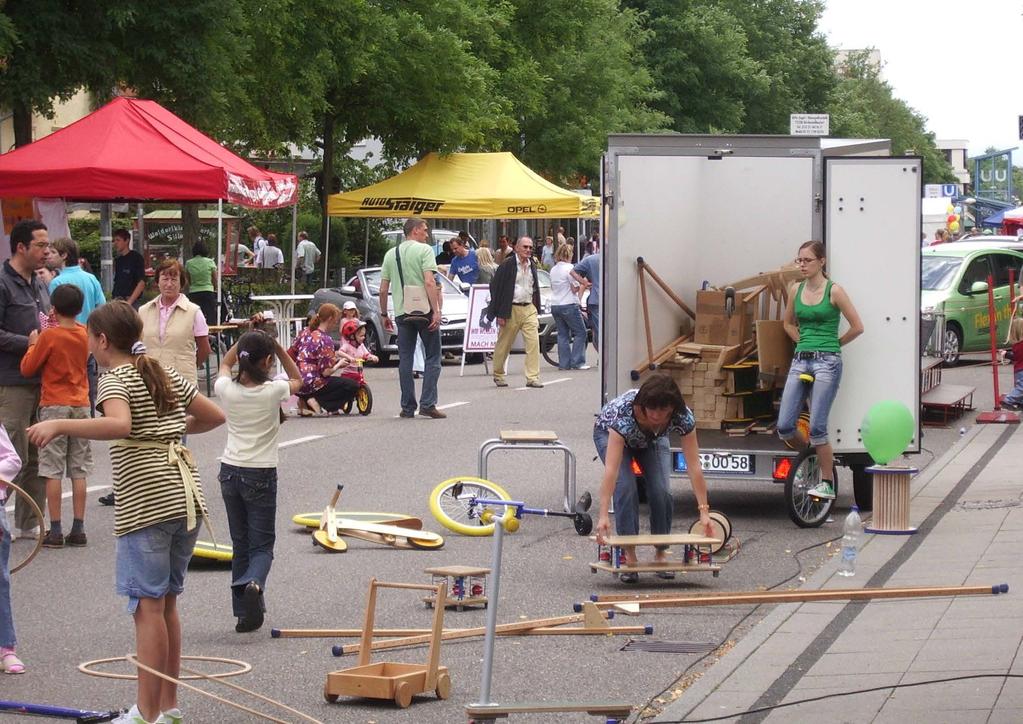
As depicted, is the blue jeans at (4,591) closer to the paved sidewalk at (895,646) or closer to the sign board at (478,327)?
the paved sidewalk at (895,646)

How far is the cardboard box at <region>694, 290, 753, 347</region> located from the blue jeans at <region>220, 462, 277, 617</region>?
5.12m

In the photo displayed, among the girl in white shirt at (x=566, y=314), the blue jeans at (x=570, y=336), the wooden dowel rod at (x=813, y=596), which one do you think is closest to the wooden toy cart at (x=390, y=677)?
the wooden dowel rod at (x=813, y=596)

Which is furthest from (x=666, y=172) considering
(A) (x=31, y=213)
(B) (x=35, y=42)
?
(B) (x=35, y=42)

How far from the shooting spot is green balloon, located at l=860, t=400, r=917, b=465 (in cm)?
1053

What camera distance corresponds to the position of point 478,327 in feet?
77.8

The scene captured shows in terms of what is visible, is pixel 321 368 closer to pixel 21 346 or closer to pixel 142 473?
pixel 21 346

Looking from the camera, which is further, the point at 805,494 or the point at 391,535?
the point at 805,494

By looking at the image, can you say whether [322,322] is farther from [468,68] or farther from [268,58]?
[468,68]

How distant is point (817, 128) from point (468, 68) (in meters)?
9.94

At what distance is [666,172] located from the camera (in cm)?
1190

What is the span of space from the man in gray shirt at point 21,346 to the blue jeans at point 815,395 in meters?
4.94

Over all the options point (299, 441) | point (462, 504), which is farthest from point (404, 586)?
point (299, 441)

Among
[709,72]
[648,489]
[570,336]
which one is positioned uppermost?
[709,72]

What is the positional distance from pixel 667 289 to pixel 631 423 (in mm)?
3286
